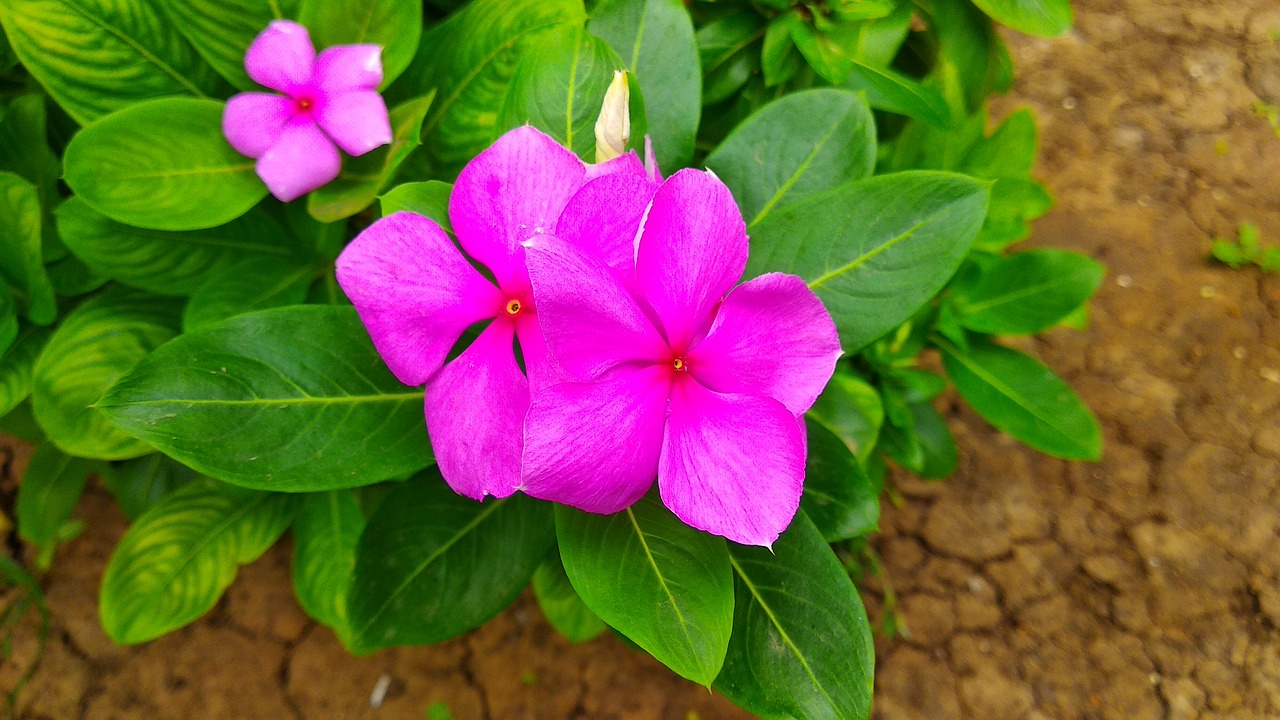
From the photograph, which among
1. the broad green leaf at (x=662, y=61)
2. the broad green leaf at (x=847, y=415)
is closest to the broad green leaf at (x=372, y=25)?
the broad green leaf at (x=662, y=61)

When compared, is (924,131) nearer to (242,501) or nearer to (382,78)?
(382,78)

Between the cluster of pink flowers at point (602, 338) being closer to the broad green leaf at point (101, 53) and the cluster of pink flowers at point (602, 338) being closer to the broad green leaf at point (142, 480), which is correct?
the broad green leaf at point (101, 53)

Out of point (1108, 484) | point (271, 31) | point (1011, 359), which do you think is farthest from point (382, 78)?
point (1108, 484)

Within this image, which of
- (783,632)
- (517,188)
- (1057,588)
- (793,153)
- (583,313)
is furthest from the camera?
(1057,588)

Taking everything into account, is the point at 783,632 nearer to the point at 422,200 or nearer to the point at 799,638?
the point at 799,638

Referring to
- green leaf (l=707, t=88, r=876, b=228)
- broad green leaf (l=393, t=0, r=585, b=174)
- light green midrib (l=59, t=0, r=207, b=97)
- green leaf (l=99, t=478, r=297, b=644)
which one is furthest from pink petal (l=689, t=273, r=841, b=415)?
green leaf (l=99, t=478, r=297, b=644)

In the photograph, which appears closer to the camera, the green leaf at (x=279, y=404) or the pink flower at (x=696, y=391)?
the pink flower at (x=696, y=391)

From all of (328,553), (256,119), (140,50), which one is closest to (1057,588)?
(328,553)
